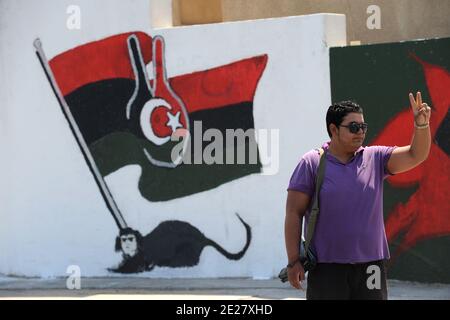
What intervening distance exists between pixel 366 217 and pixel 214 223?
481 centimetres

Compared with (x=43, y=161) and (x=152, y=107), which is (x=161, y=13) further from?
(x=43, y=161)

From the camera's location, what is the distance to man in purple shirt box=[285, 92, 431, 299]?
526cm

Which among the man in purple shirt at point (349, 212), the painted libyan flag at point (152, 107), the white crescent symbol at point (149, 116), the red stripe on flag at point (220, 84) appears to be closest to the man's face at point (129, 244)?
the painted libyan flag at point (152, 107)

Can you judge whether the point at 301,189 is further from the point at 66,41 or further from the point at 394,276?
the point at 66,41

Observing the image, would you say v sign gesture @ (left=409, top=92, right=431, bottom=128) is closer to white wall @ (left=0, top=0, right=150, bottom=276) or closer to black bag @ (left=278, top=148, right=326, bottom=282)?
black bag @ (left=278, top=148, right=326, bottom=282)

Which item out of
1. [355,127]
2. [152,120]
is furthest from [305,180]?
[152,120]

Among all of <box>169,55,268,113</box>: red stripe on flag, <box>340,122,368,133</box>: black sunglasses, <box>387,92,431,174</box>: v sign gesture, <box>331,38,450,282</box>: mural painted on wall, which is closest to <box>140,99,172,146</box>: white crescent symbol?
<box>169,55,268,113</box>: red stripe on flag

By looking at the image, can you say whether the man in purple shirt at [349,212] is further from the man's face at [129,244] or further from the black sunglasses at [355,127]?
the man's face at [129,244]

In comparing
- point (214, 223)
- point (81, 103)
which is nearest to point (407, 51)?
point (214, 223)

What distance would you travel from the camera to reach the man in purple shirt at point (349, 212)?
5.26m

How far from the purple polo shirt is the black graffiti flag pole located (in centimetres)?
525

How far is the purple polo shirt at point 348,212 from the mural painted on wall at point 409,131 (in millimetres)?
3645

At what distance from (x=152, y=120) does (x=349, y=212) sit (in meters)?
5.19

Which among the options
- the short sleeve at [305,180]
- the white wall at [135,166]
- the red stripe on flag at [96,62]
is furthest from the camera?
the red stripe on flag at [96,62]
